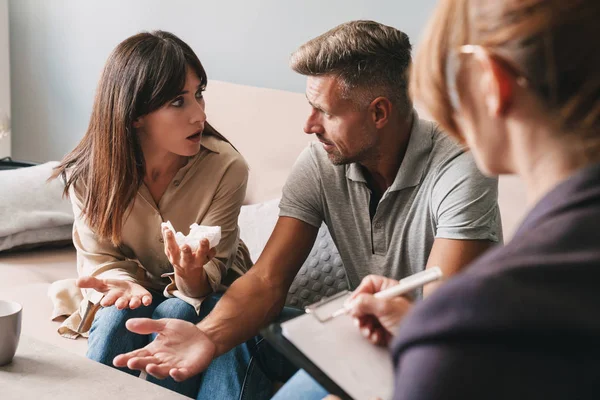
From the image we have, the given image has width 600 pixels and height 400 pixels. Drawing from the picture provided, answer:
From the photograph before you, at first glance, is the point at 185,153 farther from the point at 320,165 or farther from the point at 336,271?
the point at 336,271

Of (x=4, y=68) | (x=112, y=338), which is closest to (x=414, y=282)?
(x=112, y=338)

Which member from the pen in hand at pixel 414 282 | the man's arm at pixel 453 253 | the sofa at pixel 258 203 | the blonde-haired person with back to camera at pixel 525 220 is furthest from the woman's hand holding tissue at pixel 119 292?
the blonde-haired person with back to camera at pixel 525 220

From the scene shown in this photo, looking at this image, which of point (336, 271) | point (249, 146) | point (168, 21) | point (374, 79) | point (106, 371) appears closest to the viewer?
point (106, 371)

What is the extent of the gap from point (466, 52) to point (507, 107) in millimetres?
60

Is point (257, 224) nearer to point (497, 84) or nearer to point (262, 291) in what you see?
point (262, 291)

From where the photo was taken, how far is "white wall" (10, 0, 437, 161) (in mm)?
2404

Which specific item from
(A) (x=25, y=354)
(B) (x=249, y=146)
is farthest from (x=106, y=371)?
(B) (x=249, y=146)

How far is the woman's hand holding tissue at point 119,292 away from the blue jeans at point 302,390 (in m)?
0.45

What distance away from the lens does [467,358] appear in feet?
1.79

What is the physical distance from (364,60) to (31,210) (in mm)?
1198

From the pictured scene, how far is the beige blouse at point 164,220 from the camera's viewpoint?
180cm

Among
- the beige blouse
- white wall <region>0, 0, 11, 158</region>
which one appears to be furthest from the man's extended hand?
white wall <region>0, 0, 11, 158</region>

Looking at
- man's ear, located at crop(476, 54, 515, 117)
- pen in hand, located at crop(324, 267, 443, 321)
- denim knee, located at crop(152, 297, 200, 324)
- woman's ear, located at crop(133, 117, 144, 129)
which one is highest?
man's ear, located at crop(476, 54, 515, 117)

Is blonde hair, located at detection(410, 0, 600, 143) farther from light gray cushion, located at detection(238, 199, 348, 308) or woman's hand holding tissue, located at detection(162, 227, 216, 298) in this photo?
light gray cushion, located at detection(238, 199, 348, 308)
